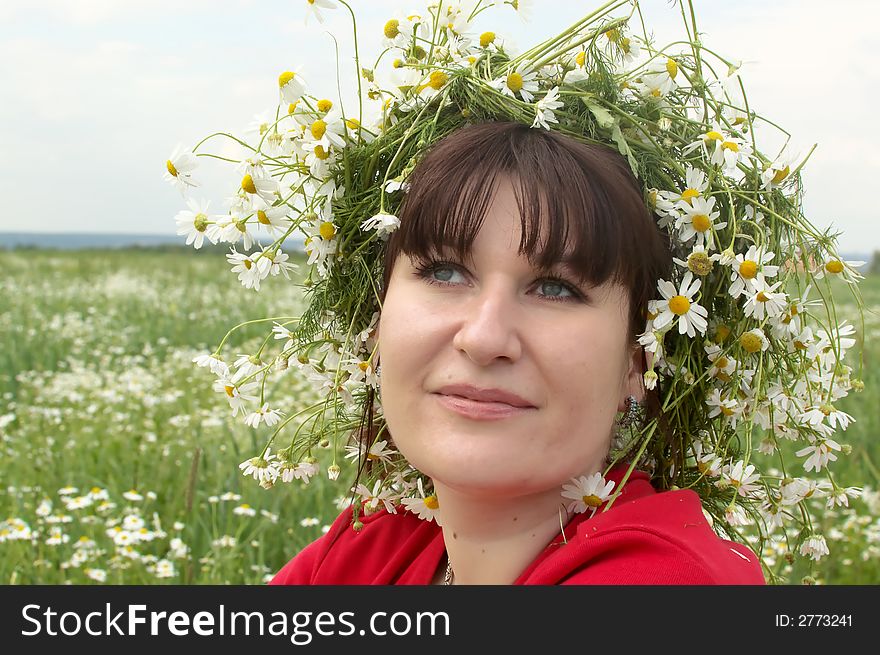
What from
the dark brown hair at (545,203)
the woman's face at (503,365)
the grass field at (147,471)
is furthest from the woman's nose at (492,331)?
the grass field at (147,471)

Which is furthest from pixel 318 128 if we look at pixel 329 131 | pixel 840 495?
pixel 840 495

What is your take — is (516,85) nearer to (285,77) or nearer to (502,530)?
(285,77)

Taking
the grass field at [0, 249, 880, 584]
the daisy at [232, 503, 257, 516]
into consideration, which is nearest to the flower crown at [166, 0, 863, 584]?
the grass field at [0, 249, 880, 584]

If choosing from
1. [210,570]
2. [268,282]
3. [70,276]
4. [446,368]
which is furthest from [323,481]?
[70,276]

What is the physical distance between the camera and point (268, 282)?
1326 cm

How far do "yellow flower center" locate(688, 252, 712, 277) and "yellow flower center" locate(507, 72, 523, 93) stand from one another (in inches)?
20.6

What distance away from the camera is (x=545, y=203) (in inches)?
77.2

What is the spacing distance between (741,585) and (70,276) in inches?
515

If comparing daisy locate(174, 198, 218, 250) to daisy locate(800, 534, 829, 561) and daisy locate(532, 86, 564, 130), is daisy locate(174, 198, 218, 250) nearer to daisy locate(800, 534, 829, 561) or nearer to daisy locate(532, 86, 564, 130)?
daisy locate(532, 86, 564, 130)

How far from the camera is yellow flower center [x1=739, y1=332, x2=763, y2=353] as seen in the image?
221 centimetres

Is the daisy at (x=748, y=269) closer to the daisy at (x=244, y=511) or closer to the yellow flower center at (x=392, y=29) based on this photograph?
the yellow flower center at (x=392, y=29)

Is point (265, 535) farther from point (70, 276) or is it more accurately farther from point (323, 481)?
point (70, 276)

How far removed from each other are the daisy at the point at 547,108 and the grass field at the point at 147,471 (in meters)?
1.94

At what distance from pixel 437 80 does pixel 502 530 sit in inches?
40.1
